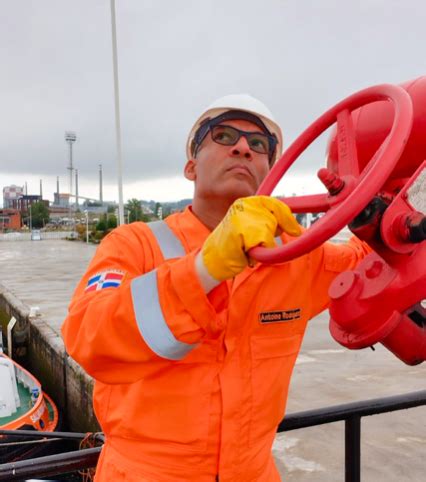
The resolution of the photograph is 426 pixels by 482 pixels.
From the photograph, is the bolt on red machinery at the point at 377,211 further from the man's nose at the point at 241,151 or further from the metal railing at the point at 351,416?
the metal railing at the point at 351,416

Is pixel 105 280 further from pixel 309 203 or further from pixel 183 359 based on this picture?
pixel 309 203

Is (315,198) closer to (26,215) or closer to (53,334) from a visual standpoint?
(53,334)

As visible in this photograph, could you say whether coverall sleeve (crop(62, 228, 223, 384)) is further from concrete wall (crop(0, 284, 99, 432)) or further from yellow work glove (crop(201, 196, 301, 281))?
concrete wall (crop(0, 284, 99, 432))

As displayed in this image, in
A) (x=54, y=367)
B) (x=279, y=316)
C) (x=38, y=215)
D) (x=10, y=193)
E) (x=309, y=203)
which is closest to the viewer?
(x=309, y=203)

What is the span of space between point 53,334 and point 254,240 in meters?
10.1

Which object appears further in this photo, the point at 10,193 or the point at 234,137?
the point at 10,193

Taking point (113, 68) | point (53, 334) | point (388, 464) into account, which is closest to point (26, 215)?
point (113, 68)

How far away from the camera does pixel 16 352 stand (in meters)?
13.1

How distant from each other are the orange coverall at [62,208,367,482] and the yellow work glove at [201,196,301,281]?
0.23 ft

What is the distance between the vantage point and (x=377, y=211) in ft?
3.58

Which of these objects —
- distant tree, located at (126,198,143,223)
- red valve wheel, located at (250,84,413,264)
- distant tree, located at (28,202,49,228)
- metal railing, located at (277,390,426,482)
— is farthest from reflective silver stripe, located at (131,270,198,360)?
distant tree, located at (28,202,49,228)

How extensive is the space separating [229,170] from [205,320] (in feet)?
1.88

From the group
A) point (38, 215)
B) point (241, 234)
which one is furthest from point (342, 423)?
point (38, 215)

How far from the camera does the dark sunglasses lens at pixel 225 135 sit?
159 centimetres
